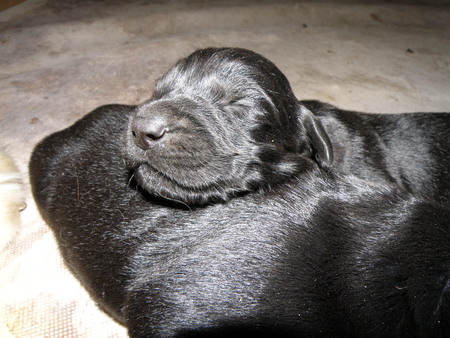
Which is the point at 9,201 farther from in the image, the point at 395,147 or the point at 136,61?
the point at 395,147

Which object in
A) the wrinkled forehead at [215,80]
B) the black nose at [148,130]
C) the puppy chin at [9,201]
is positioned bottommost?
the puppy chin at [9,201]

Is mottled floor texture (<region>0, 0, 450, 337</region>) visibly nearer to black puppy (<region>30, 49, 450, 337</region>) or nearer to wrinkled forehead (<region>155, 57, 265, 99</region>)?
black puppy (<region>30, 49, 450, 337</region>)

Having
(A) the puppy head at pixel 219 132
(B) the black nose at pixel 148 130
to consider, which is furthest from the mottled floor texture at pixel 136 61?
(B) the black nose at pixel 148 130

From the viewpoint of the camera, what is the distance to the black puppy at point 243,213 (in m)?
1.60

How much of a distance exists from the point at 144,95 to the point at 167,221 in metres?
3.10

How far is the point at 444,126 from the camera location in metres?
4.02

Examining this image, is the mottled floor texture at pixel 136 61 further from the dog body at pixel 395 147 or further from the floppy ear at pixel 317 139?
the floppy ear at pixel 317 139

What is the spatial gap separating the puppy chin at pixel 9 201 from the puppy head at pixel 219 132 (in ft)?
5.02

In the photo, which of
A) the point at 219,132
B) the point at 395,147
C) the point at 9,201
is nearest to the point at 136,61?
the point at 9,201

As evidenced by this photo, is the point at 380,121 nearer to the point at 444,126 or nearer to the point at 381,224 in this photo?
the point at 444,126

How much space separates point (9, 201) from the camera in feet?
11.5

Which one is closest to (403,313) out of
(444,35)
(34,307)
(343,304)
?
(343,304)

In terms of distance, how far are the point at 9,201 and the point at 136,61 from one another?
284 centimetres

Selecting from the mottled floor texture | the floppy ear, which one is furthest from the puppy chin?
the floppy ear
